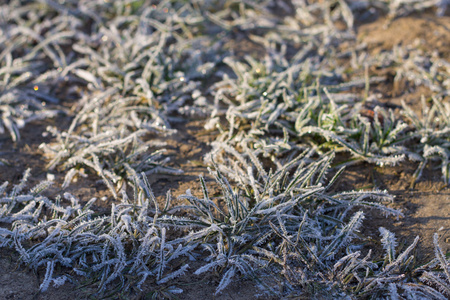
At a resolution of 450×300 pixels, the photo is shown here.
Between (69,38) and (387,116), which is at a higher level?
(69,38)

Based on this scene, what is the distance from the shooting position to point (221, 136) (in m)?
2.57

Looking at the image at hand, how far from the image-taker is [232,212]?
1986 mm

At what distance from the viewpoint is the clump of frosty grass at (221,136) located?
1861 millimetres

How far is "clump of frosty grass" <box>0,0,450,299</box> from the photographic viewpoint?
6.11 ft

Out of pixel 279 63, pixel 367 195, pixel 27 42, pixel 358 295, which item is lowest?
pixel 358 295

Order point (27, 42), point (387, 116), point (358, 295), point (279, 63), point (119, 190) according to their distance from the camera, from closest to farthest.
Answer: point (358, 295) < point (119, 190) < point (387, 116) < point (279, 63) < point (27, 42)

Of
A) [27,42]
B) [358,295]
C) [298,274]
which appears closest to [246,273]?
[298,274]

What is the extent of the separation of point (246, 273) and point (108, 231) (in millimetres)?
720

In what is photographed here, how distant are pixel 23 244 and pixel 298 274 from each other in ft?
4.37

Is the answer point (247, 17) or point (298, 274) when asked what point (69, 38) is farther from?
point (298, 274)

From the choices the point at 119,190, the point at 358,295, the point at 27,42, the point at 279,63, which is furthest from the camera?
the point at 27,42

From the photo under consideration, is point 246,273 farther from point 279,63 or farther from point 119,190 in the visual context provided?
point 279,63

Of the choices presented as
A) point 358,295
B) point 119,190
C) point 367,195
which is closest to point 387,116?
point 367,195

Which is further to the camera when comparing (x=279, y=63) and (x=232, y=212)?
(x=279, y=63)
